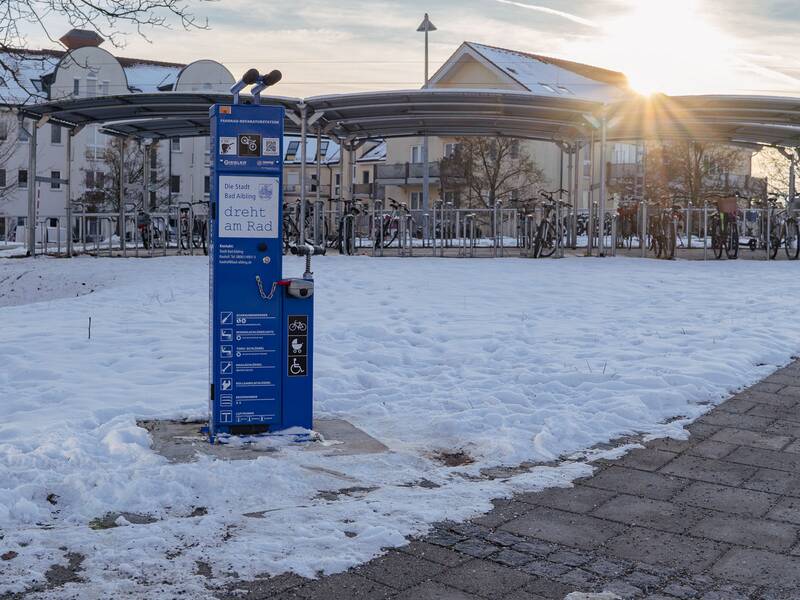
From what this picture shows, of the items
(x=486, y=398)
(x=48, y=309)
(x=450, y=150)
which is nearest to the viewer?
(x=486, y=398)

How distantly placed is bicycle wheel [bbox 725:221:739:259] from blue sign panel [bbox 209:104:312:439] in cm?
1541

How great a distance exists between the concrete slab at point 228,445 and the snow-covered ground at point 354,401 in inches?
4.3

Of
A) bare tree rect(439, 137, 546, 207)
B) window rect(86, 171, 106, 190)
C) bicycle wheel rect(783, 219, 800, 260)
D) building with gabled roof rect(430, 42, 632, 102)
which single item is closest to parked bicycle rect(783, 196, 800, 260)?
bicycle wheel rect(783, 219, 800, 260)

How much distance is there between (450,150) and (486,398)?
50329 millimetres

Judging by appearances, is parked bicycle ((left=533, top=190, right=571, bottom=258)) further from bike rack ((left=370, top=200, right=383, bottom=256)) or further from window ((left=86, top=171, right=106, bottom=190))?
window ((left=86, top=171, right=106, bottom=190))

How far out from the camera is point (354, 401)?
6.81 metres

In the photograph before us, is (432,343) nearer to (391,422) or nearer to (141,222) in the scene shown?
(391,422)

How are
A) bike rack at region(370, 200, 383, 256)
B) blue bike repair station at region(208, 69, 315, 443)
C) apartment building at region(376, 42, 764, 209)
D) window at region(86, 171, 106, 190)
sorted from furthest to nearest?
apartment building at region(376, 42, 764, 209)
window at region(86, 171, 106, 190)
bike rack at region(370, 200, 383, 256)
blue bike repair station at region(208, 69, 315, 443)

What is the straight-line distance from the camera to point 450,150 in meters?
56.2

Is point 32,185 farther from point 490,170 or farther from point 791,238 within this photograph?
point 490,170

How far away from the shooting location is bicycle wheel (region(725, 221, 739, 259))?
1952cm

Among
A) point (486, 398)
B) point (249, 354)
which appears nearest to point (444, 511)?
point (249, 354)

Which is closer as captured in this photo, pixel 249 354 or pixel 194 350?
pixel 249 354

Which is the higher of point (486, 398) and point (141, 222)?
point (141, 222)
